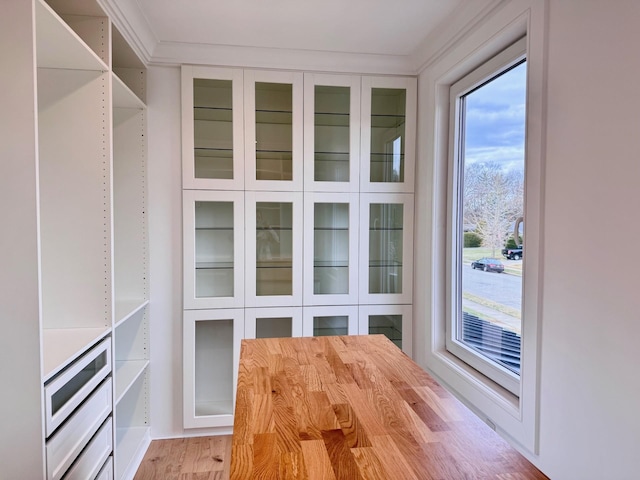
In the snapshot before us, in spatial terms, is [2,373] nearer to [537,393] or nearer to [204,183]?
[204,183]

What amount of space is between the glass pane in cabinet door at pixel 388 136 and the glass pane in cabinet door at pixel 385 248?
0.75 ft

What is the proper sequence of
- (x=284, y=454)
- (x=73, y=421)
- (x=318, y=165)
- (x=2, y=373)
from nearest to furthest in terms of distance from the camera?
(x=284, y=454) → (x=2, y=373) → (x=73, y=421) → (x=318, y=165)

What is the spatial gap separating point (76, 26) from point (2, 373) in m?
1.48

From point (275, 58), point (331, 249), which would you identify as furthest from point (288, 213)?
point (275, 58)

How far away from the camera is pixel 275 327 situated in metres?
2.65

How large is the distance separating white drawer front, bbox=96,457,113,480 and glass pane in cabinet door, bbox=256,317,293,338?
108cm

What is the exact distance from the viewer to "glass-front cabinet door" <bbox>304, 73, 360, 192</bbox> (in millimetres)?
2580

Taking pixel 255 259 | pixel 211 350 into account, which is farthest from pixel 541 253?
pixel 211 350

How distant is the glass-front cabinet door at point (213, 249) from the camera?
2.50 m

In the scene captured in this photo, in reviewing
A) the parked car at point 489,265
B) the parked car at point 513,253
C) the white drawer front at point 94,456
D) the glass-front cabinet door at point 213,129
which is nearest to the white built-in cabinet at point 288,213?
the glass-front cabinet door at point 213,129

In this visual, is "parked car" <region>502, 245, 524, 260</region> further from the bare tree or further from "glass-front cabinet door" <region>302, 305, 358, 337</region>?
"glass-front cabinet door" <region>302, 305, 358, 337</region>

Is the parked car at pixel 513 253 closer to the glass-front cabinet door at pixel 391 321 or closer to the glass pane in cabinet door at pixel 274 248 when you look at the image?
the glass-front cabinet door at pixel 391 321

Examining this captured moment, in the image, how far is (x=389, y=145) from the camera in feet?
8.86

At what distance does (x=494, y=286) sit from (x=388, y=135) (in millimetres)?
1280
